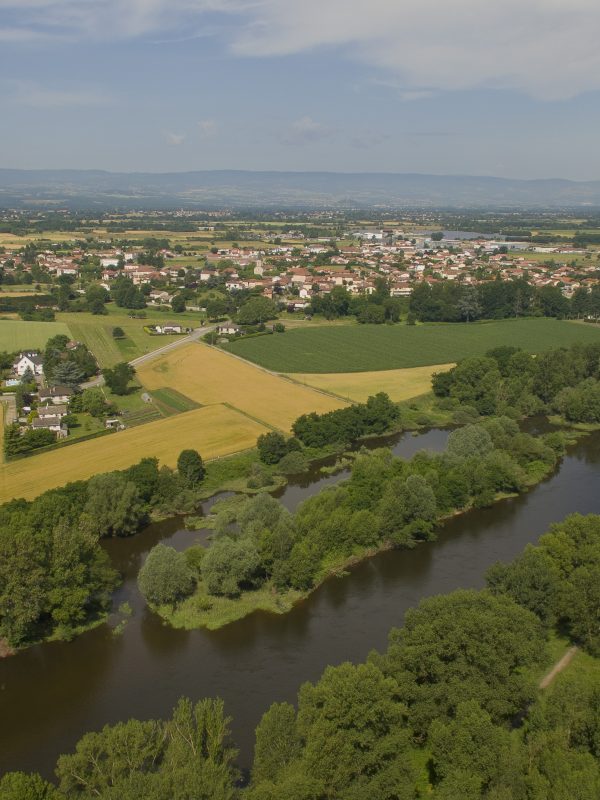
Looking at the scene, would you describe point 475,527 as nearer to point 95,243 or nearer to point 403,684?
point 403,684

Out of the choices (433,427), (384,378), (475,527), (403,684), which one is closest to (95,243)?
(384,378)

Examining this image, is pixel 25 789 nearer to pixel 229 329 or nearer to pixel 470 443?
pixel 470 443

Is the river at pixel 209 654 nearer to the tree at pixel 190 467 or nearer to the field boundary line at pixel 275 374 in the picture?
the tree at pixel 190 467

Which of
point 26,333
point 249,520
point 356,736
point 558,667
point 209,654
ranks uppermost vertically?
point 26,333

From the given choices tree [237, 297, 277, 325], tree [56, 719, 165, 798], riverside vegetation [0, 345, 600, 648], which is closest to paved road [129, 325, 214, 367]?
tree [237, 297, 277, 325]

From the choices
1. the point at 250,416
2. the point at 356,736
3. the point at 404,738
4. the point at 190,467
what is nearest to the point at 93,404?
the point at 250,416

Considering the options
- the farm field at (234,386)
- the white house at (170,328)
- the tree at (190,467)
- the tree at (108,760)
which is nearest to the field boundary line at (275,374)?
the farm field at (234,386)
